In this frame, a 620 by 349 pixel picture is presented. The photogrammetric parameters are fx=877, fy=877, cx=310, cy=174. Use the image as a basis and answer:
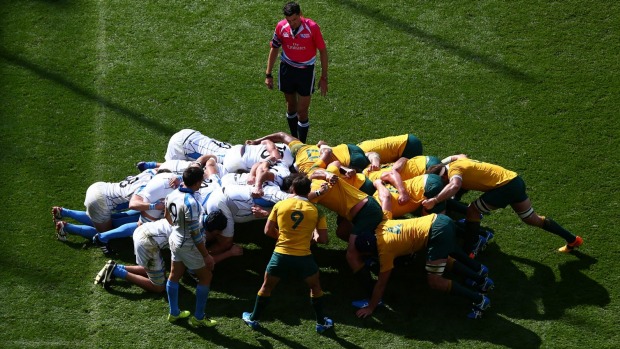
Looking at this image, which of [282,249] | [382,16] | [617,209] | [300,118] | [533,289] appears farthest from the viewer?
[382,16]

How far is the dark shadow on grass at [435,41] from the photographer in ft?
40.3

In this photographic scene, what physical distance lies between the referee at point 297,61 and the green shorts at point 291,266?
10.0ft

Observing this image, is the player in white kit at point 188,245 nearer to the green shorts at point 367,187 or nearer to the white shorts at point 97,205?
the white shorts at point 97,205

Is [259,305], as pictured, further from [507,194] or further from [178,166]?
[507,194]

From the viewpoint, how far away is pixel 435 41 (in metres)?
12.8

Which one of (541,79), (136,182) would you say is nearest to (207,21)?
(136,182)

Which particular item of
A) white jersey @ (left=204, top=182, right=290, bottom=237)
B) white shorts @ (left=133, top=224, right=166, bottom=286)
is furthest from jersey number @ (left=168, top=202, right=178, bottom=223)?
white jersey @ (left=204, top=182, right=290, bottom=237)

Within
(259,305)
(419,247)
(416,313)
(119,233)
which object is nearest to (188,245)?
(259,305)

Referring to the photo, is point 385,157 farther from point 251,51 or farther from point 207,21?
point 207,21

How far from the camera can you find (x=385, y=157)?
407 inches

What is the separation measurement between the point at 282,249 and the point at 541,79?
5422 millimetres

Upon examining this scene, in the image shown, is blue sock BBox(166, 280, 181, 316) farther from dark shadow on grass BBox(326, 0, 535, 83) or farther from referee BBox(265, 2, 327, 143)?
dark shadow on grass BBox(326, 0, 535, 83)

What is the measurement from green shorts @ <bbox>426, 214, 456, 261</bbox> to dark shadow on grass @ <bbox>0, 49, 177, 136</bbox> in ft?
13.6

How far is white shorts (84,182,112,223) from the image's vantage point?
32.0ft
